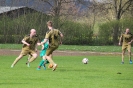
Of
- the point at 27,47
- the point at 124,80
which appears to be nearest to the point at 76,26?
the point at 27,47

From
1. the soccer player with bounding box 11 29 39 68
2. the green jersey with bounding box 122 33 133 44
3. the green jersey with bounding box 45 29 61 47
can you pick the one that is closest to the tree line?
the green jersey with bounding box 122 33 133 44

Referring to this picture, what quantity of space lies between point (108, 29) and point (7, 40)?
11.5 meters

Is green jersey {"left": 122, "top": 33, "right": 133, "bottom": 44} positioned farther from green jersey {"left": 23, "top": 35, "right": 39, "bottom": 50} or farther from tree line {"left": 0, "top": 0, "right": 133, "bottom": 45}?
tree line {"left": 0, "top": 0, "right": 133, "bottom": 45}

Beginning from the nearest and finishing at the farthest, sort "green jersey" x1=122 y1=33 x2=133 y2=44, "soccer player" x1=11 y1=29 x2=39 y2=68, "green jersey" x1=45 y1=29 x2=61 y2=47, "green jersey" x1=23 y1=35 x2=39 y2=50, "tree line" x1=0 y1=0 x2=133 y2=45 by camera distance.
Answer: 1. "green jersey" x1=45 y1=29 x2=61 y2=47
2. "soccer player" x1=11 y1=29 x2=39 y2=68
3. "green jersey" x1=23 y1=35 x2=39 y2=50
4. "green jersey" x1=122 y1=33 x2=133 y2=44
5. "tree line" x1=0 y1=0 x2=133 y2=45

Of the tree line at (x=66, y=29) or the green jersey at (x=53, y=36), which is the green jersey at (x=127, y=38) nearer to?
the green jersey at (x=53, y=36)

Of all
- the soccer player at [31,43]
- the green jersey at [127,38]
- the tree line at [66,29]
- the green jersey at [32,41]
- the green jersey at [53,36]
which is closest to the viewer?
the green jersey at [53,36]

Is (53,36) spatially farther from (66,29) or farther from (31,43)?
(66,29)

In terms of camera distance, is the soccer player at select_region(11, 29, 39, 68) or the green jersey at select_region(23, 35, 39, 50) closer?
the soccer player at select_region(11, 29, 39, 68)

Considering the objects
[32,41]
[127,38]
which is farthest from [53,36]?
[127,38]

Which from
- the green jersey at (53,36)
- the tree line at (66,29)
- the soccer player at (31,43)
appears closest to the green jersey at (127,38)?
the soccer player at (31,43)

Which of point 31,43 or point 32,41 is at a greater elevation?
point 32,41

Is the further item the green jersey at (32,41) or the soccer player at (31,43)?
the green jersey at (32,41)

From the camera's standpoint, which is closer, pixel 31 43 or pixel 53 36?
pixel 53 36

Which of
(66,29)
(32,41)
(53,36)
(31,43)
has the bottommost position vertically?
(66,29)
